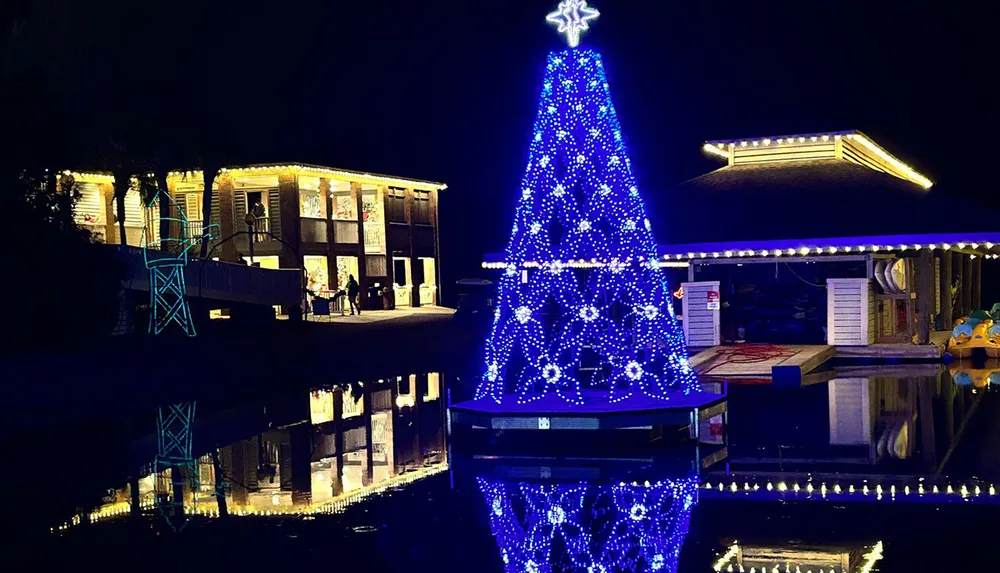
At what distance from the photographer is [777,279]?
92.4 feet

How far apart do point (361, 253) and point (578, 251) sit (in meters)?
31.6

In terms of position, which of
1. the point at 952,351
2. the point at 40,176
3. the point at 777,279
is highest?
the point at 40,176

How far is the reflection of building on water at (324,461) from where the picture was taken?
36.9 feet

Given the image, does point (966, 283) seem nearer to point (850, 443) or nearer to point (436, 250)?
point (436, 250)

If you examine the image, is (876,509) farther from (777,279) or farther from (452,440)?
(777,279)

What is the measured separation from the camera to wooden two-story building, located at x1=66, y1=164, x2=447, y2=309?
41.9 meters

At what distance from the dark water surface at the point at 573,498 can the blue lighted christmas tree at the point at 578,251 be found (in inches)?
35.5

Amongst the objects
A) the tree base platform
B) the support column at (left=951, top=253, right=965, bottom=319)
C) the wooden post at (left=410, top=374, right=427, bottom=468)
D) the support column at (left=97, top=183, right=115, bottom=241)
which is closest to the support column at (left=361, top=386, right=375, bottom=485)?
the wooden post at (left=410, top=374, right=427, bottom=468)

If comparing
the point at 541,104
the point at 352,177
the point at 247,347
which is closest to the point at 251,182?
the point at 352,177

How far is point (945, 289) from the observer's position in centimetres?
3369

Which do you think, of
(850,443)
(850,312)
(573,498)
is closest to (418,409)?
(850,443)

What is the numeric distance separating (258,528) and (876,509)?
5.23m

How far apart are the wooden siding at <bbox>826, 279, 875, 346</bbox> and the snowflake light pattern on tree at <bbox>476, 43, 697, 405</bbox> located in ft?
41.5

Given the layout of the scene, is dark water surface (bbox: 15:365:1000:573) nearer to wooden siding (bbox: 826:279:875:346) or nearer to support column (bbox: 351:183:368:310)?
wooden siding (bbox: 826:279:875:346)
